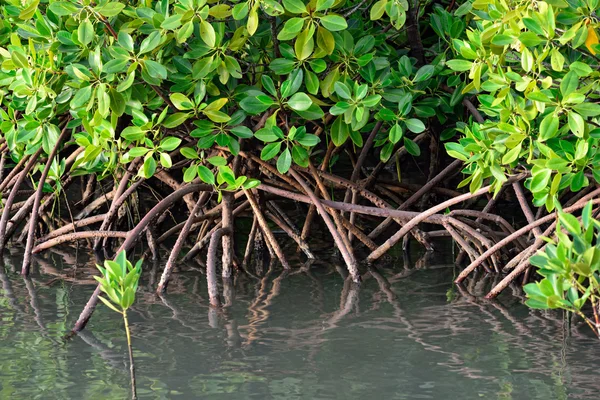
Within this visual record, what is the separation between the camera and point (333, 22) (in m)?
3.99

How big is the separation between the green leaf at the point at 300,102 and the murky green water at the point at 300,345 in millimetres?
945

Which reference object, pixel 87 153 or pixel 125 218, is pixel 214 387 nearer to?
pixel 87 153

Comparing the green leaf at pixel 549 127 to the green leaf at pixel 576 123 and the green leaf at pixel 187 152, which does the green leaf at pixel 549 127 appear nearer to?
the green leaf at pixel 576 123

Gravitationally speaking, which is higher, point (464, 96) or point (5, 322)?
point (464, 96)

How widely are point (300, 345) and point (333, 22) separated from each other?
1.31m

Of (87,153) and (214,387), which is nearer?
(214,387)

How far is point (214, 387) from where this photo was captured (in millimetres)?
3576

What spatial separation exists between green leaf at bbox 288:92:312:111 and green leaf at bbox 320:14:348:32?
413 millimetres

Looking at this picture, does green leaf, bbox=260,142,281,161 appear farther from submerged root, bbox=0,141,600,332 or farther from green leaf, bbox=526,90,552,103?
green leaf, bbox=526,90,552,103

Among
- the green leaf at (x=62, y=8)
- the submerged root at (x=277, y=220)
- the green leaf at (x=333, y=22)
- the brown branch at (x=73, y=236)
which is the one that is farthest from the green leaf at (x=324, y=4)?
the brown branch at (x=73, y=236)

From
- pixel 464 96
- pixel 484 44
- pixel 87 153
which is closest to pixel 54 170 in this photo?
pixel 87 153

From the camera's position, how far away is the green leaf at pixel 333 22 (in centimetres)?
398

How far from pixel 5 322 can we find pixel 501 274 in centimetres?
252

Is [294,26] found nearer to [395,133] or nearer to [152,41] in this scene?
[152,41]
